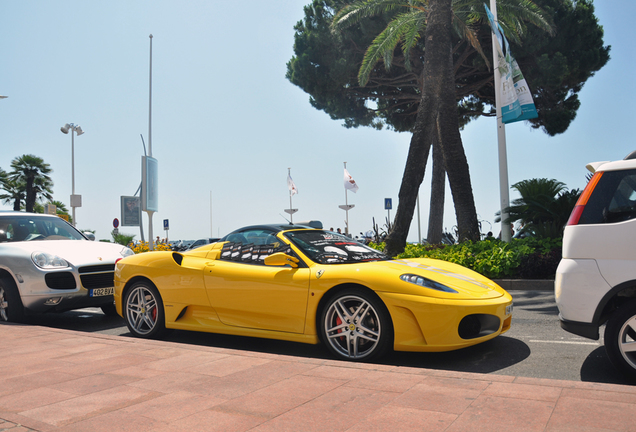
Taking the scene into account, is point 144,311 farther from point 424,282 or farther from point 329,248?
point 424,282

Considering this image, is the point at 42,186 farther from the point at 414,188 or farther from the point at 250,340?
the point at 250,340

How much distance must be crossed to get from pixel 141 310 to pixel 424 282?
3343 mm

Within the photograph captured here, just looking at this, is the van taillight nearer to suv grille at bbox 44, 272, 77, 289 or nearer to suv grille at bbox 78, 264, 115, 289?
suv grille at bbox 78, 264, 115, 289

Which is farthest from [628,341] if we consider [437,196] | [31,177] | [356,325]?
[31,177]

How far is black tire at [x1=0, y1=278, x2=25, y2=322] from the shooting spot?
Answer: 23.2 ft

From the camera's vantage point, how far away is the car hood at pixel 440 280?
13.9ft

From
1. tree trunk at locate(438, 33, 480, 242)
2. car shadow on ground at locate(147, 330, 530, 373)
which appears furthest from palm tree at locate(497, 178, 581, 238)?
car shadow on ground at locate(147, 330, 530, 373)

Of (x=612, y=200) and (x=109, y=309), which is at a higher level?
(x=612, y=200)

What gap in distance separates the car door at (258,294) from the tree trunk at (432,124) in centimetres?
931

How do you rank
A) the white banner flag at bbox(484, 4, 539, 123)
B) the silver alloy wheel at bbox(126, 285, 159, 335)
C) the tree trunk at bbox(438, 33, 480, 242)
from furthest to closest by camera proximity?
the tree trunk at bbox(438, 33, 480, 242), the white banner flag at bbox(484, 4, 539, 123), the silver alloy wheel at bbox(126, 285, 159, 335)

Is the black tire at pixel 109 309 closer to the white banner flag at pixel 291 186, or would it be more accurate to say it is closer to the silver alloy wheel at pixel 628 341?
the silver alloy wheel at pixel 628 341

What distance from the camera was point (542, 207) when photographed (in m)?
11.4

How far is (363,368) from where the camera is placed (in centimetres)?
378

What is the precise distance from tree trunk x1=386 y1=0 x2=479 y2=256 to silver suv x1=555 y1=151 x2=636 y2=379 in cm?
1022
